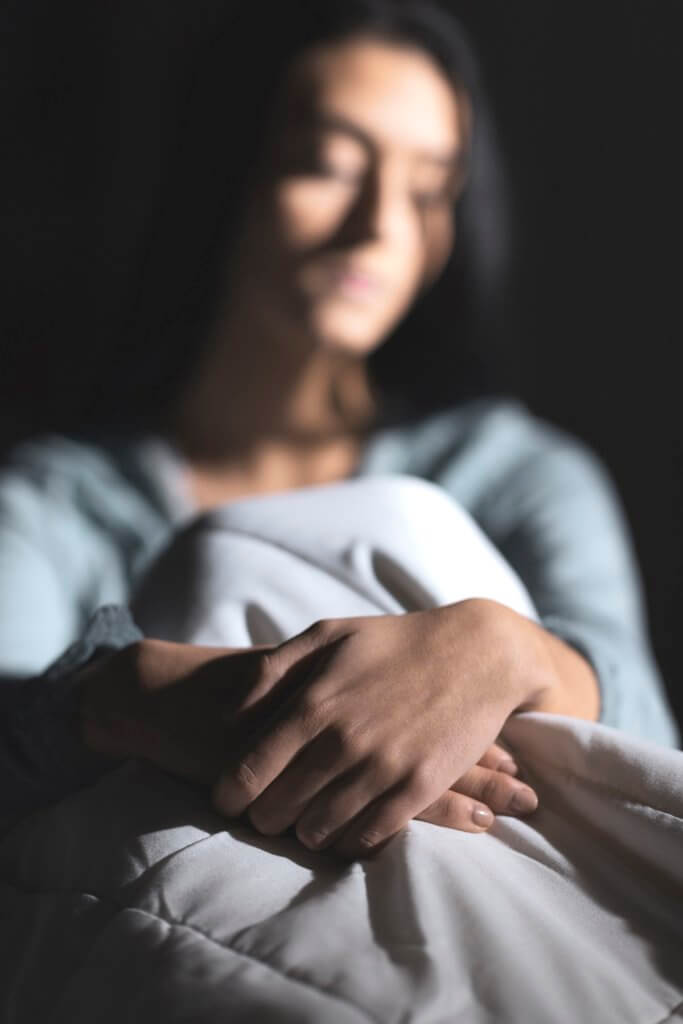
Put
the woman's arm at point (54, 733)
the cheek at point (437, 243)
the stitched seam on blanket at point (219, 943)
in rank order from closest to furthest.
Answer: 1. the stitched seam on blanket at point (219, 943)
2. the woman's arm at point (54, 733)
3. the cheek at point (437, 243)

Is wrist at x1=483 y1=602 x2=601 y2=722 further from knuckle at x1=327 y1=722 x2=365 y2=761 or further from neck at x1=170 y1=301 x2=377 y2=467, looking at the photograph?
neck at x1=170 y1=301 x2=377 y2=467

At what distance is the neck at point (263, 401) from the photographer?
3.57 feet

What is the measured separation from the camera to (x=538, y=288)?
1.25 m

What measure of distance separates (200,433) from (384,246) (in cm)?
30

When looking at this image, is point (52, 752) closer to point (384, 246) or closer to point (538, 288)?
point (384, 246)

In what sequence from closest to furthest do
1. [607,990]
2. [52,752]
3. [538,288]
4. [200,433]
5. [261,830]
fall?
[607,990]
[261,830]
[52,752]
[200,433]
[538,288]

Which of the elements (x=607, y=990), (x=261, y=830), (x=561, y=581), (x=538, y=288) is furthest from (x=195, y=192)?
(x=607, y=990)

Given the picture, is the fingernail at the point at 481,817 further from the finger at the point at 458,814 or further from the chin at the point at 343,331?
the chin at the point at 343,331


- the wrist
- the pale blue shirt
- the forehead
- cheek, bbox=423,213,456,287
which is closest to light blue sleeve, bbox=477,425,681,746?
the pale blue shirt

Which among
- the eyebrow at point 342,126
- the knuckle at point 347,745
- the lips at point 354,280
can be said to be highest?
the eyebrow at point 342,126

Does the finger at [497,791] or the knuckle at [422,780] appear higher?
the knuckle at [422,780]

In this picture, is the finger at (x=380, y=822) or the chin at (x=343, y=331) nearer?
the finger at (x=380, y=822)

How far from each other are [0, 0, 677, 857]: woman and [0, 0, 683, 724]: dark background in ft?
0.35

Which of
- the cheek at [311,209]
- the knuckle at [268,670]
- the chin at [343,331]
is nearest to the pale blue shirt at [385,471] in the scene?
the chin at [343,331]
